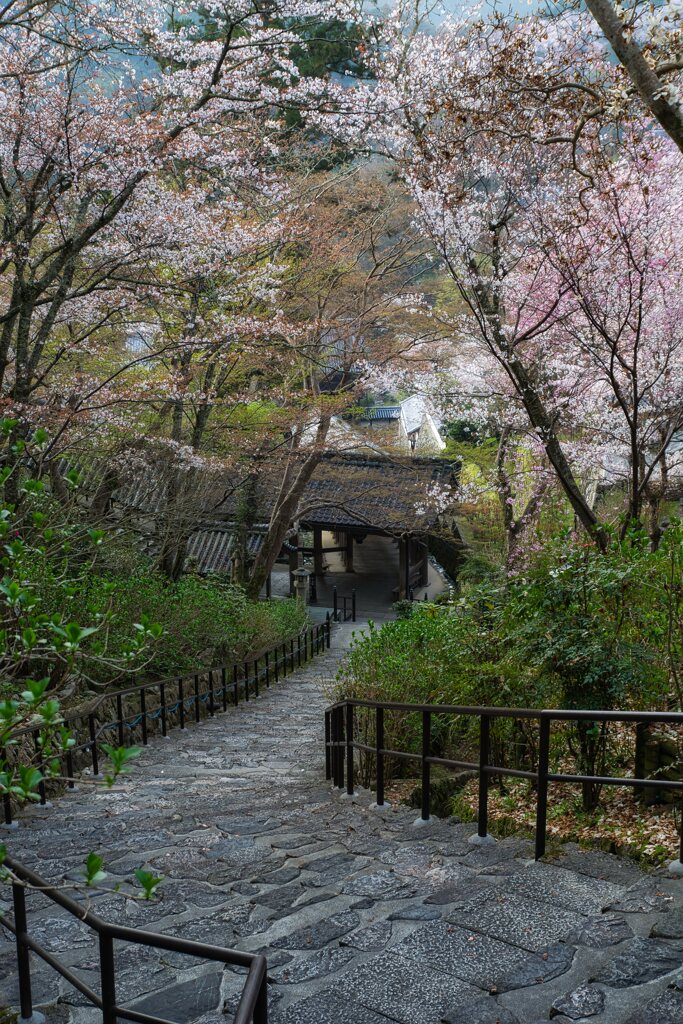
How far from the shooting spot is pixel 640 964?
3039 mm

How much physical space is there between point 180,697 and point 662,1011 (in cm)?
866

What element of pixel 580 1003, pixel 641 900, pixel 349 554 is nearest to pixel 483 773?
pixel 641 900

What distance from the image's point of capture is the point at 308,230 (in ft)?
51.5

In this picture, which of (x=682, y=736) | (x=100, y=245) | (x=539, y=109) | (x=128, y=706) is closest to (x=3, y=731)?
(x=682, y=736)

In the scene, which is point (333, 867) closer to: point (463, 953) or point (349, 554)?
point (463, 953)

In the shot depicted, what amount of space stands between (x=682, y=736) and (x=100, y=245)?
965 centimetres

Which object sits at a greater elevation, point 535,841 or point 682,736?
point 682,736

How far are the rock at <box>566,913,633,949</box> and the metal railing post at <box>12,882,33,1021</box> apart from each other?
2.25 meters

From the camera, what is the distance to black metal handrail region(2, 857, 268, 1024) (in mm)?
1871

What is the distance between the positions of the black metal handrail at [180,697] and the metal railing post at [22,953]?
2.44m

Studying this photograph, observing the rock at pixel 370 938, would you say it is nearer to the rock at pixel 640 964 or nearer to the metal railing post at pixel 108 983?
the rock at pixel 640 964

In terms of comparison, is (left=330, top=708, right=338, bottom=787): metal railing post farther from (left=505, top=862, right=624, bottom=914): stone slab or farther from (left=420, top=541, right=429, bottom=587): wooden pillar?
(left=420, top=541, right=429, bottom=587): wooden pillar

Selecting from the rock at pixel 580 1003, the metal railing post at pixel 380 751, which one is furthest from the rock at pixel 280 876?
the rock at pixel 580 1003

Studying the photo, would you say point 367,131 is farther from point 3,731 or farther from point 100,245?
point 3,731
